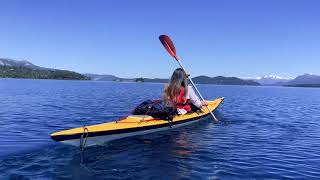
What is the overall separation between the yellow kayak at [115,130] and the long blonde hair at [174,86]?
918mm

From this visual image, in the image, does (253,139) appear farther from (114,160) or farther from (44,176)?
(44,176)

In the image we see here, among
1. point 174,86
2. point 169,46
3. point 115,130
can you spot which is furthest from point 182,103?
point 115,130

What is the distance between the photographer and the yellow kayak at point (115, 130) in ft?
43.0

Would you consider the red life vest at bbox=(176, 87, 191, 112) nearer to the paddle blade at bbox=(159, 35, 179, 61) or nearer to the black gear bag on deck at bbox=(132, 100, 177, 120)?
the black gear bag on deck at bbox=(132, 100, 177, 120)

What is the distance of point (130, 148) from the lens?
1449cm

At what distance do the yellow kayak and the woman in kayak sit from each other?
0.60 meters


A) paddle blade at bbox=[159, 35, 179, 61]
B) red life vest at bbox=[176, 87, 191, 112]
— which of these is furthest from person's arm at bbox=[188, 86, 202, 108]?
paddle blade at bbox=[159, 35, 179, 61]

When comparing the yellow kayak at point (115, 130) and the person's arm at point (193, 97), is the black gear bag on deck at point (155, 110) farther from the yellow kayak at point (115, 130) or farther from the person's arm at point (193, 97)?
the person's arm at point (193, 97)

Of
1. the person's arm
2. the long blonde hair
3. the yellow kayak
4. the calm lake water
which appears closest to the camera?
the calm lake water

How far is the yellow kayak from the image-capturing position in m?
13.1

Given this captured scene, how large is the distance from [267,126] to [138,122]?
10192mm

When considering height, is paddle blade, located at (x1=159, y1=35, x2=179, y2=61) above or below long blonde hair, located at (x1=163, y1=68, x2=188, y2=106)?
above

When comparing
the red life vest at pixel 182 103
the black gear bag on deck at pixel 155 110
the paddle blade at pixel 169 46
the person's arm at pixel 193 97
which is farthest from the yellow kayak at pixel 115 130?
the paddle blade at pixel 169 46

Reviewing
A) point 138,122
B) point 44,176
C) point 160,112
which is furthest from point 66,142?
point 160,112
